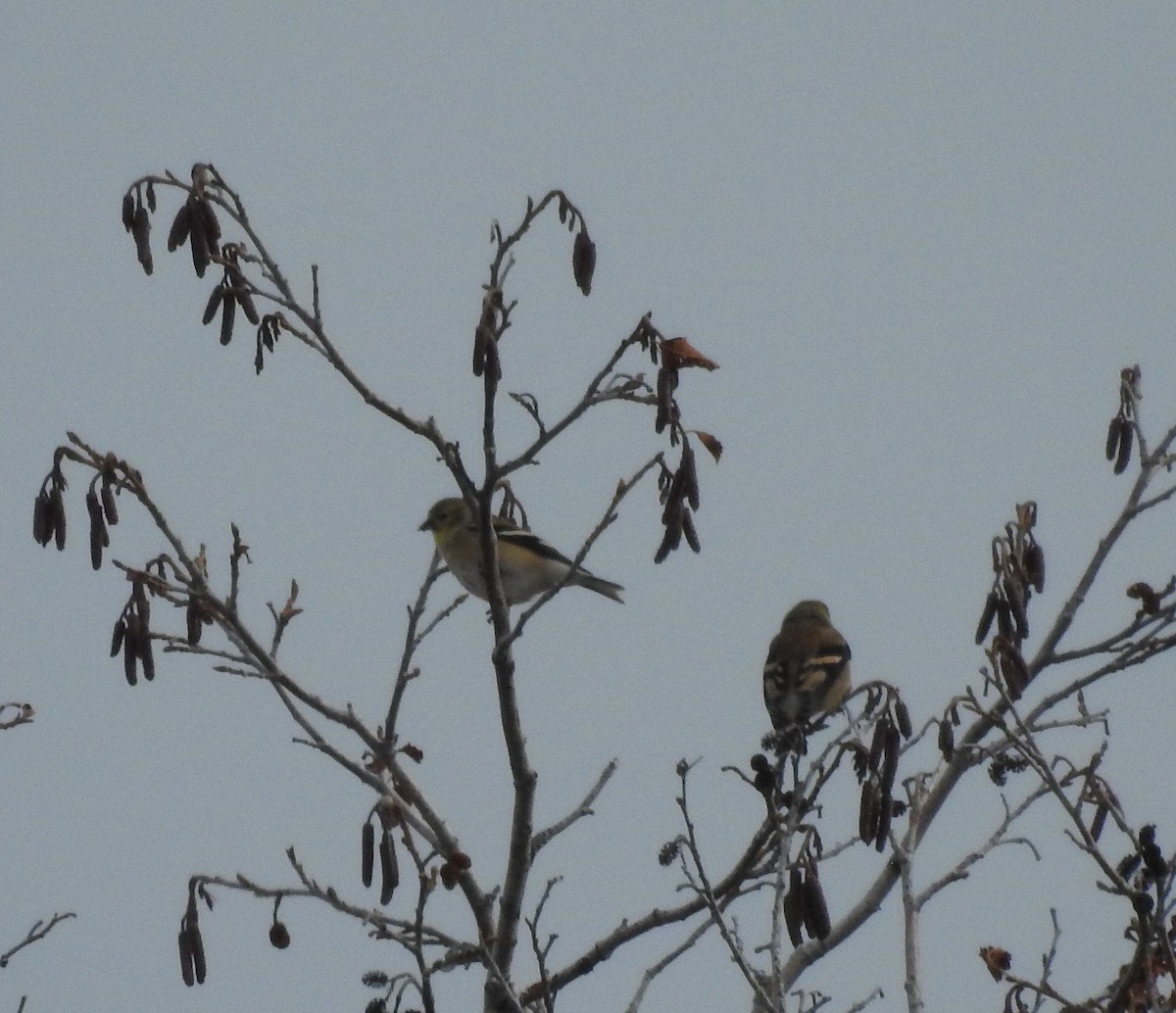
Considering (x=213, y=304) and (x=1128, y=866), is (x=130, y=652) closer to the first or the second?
(x=213, y=304)

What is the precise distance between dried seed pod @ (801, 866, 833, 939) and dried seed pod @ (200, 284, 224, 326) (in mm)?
2365

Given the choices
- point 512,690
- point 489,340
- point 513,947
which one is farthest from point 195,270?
point 513,947

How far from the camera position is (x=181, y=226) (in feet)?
17.4

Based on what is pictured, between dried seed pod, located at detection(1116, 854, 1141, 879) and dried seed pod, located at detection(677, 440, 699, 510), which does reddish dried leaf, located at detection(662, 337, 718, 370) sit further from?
dried seed pod, located at detection(1116, 854, 1141, 879)

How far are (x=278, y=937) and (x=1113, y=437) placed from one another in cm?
318

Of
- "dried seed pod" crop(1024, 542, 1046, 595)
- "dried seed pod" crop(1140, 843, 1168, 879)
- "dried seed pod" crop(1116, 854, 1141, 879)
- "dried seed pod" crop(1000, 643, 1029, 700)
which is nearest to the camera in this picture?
"dried seed pod" crop(1140, 843, 1168, 879)

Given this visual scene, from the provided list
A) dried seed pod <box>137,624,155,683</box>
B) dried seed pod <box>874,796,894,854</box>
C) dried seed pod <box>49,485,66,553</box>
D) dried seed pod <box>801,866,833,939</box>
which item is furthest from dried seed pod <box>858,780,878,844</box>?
dried seed pod <box>49,485,66,553</box>

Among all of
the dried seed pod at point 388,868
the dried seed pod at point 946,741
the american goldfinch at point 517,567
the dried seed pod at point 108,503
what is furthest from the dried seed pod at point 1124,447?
the american goldfinch at point 517,567

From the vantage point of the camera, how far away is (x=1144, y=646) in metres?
5.75

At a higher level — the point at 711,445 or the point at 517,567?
the point at 517,567

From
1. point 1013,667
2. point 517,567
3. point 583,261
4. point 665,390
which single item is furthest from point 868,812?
point 517,567

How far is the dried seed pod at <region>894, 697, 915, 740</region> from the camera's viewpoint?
499 centimetres

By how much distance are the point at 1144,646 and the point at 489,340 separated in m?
2.40

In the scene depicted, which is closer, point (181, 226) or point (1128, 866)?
point (1128, 866)
